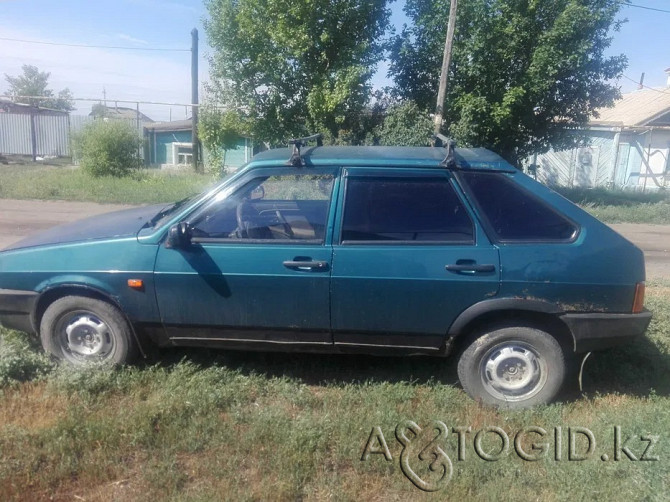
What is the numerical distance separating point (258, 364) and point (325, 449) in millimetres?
→ 1299

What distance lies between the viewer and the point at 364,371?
15.0ft

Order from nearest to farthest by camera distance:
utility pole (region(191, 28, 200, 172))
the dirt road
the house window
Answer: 1. the dirt road
2. utility pole (region(191, 28, 200, 172))
3. the house window

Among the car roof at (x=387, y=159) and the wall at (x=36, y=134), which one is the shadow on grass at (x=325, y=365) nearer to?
the car roof at (x=387, y=159)

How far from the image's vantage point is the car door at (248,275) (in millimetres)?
3898

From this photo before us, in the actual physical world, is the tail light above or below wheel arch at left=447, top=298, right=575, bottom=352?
above

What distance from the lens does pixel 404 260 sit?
386 cm

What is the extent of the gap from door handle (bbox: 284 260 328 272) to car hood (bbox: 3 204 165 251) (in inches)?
44.9

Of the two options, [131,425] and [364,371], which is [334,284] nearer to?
[364,371]

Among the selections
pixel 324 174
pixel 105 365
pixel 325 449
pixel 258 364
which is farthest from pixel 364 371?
pixel 105 365

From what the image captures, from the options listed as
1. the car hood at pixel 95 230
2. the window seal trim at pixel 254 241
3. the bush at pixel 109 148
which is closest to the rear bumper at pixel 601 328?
the window seal trim at pixel 254 241

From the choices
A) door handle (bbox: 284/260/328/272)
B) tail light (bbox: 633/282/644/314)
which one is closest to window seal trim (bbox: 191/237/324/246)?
door handle (bbox: 284/260/328/272)

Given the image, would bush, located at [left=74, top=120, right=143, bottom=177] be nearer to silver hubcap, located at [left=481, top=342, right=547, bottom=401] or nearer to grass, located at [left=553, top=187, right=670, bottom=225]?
grass, located at [left=553, top=187, right=670, bottom=225]

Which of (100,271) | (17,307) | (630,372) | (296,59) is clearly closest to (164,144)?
(296,59)

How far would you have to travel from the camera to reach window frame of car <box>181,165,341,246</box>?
13.0 ft
